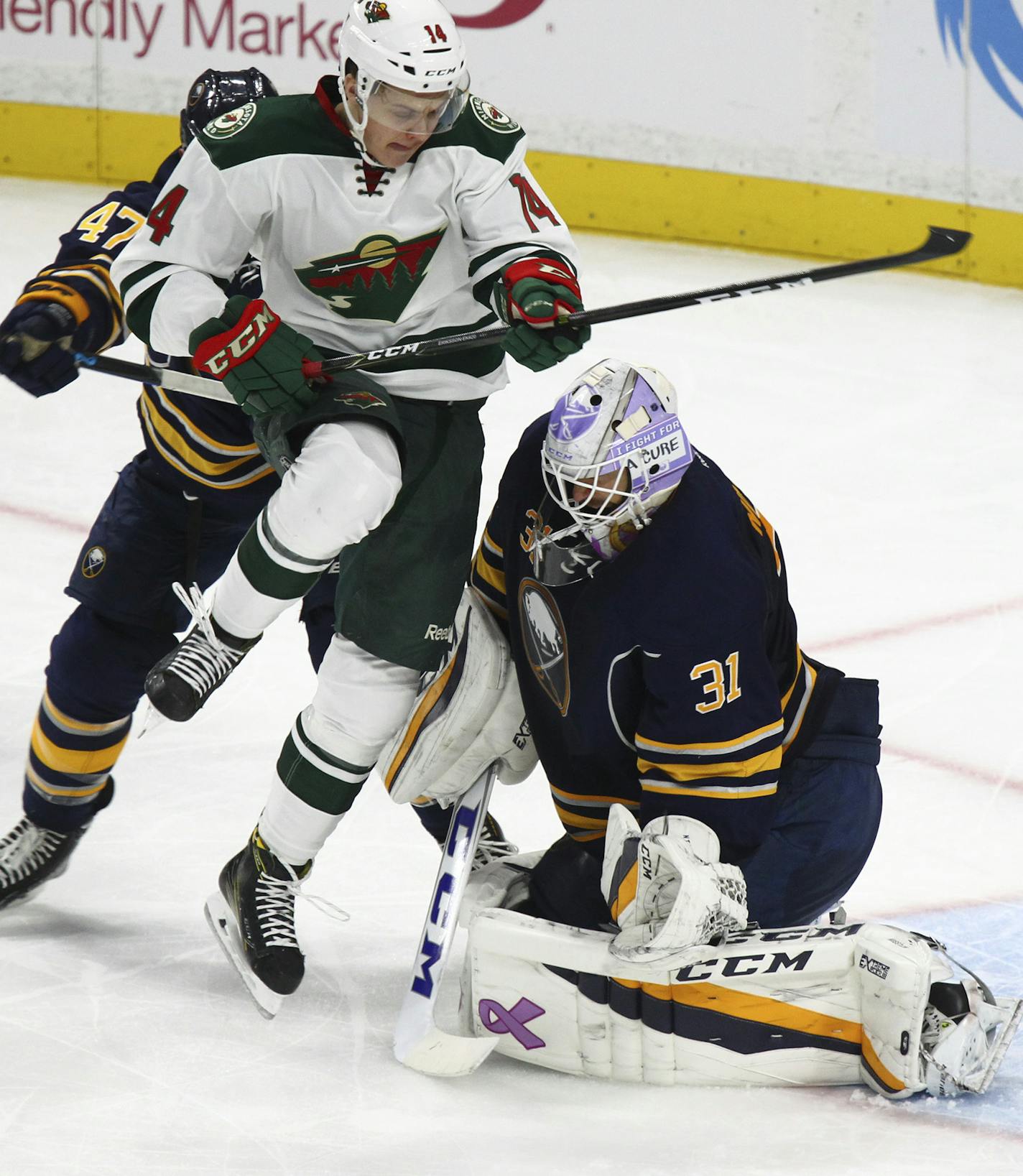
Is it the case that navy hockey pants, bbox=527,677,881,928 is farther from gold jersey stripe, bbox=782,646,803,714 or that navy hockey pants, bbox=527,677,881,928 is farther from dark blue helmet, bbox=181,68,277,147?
dark blue helmet, bbox=181,68,277,147

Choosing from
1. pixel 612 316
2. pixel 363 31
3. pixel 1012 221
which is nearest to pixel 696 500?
pixel 612 316

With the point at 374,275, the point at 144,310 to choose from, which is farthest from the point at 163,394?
the point at 374,275

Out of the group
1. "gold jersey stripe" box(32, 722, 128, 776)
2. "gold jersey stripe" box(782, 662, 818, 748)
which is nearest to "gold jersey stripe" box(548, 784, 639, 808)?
"gold jersey stripe" box(782, 662, 818, 748)

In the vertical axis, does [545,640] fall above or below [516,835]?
above

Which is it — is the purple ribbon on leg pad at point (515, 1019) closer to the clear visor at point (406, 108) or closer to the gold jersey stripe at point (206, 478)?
the gold jersey stripe at point (206, 478)

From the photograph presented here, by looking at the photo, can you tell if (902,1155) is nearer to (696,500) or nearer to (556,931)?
(556,931)

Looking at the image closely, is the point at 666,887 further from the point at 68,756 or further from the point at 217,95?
the point at 217,95

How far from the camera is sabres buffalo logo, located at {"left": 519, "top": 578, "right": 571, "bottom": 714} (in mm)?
2457

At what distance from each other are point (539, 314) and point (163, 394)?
0.80 metres

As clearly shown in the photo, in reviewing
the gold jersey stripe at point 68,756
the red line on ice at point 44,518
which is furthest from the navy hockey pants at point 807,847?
the red line on ice at point 44,518

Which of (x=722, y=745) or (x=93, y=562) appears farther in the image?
(x=93, y=562)

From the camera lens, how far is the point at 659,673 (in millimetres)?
2328

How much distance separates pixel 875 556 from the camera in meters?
4.36

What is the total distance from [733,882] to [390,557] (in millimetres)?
628
